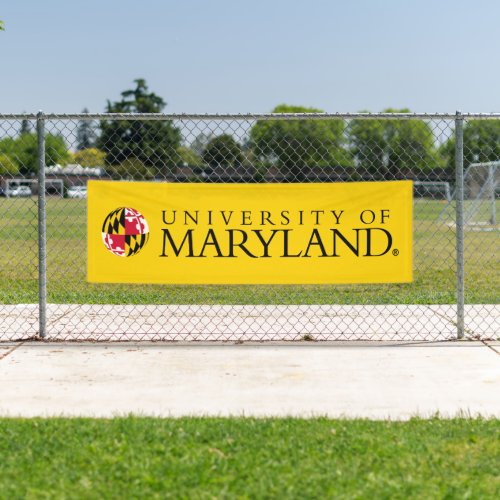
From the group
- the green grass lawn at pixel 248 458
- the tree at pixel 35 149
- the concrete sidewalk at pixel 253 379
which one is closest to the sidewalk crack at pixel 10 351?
the concrete sidewalk at pixel 253 379

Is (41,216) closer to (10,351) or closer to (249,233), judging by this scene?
(10,351)

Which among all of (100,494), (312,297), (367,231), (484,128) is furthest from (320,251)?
(484,128)

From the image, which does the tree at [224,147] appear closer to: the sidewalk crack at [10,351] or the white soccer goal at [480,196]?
the sidewalk crack at [10,351]

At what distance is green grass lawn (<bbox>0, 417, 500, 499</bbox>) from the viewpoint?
12.0 ft

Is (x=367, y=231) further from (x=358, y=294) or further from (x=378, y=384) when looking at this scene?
(x=358, y=294)

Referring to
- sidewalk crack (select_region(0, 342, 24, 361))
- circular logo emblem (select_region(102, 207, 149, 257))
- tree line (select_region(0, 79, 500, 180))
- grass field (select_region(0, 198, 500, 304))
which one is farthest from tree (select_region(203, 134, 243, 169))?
tree line (select_region(0, 79, 500, 180))

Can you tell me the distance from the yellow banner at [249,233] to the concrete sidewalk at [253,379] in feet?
2.05

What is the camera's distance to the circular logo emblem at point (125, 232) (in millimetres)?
7102

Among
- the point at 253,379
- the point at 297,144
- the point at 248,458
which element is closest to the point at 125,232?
the point at 253,379

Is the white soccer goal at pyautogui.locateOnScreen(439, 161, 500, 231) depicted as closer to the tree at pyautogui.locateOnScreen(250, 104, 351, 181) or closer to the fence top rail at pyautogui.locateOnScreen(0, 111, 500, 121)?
the tree at pyautogui.locateOnScreen(250, 104, 351, 181)

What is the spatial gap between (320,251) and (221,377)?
174 centimetres

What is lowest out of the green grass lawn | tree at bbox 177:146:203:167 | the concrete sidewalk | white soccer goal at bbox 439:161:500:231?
the concrete sidewalk

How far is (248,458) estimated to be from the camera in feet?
13.2

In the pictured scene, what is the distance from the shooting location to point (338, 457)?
4051mm
